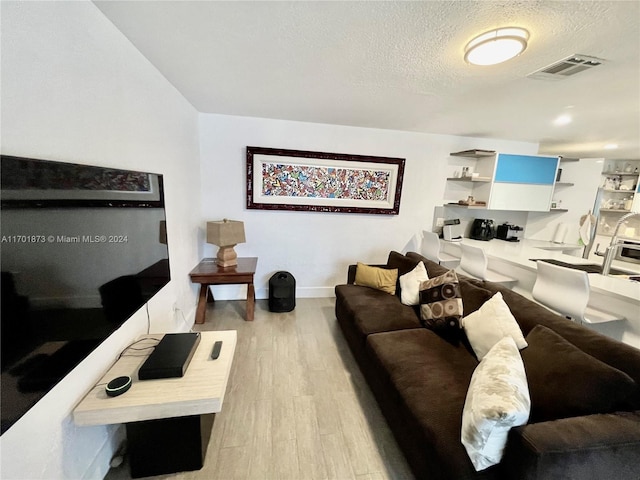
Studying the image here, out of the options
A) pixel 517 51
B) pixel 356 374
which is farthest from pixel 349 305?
pixel 517 51

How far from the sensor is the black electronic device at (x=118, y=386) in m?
1.20

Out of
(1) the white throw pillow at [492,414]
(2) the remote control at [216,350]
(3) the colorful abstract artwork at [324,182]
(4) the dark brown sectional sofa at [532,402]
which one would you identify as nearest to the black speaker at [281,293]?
(3) the colorful abstract artwork at [324,182]

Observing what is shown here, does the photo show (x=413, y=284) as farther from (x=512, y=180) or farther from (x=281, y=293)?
(x=512, y=180)

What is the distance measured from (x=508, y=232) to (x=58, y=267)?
487 cm

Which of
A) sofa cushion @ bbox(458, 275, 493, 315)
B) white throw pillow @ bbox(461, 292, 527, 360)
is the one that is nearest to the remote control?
white throw pillow @ bbox(461, 292, 527, 360)

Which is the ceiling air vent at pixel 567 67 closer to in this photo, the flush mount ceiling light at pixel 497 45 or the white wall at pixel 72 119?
the flush mount ceiling light at pixel 497 45

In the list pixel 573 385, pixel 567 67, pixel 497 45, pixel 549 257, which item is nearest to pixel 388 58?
pixel 497 45

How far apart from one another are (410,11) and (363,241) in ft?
8.85

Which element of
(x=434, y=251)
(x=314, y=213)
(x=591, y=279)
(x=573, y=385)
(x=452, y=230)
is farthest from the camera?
(x=452, y=230)

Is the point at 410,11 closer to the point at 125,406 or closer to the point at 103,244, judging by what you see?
the point at 103,244

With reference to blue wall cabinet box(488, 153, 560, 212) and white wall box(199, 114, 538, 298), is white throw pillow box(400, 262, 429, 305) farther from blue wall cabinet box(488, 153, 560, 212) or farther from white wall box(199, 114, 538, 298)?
blue wall cabinet box(488, 153, 560, 212)

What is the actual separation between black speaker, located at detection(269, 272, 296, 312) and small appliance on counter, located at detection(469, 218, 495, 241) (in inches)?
110

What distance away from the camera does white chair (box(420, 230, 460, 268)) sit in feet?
10.9

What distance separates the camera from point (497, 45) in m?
1.36
